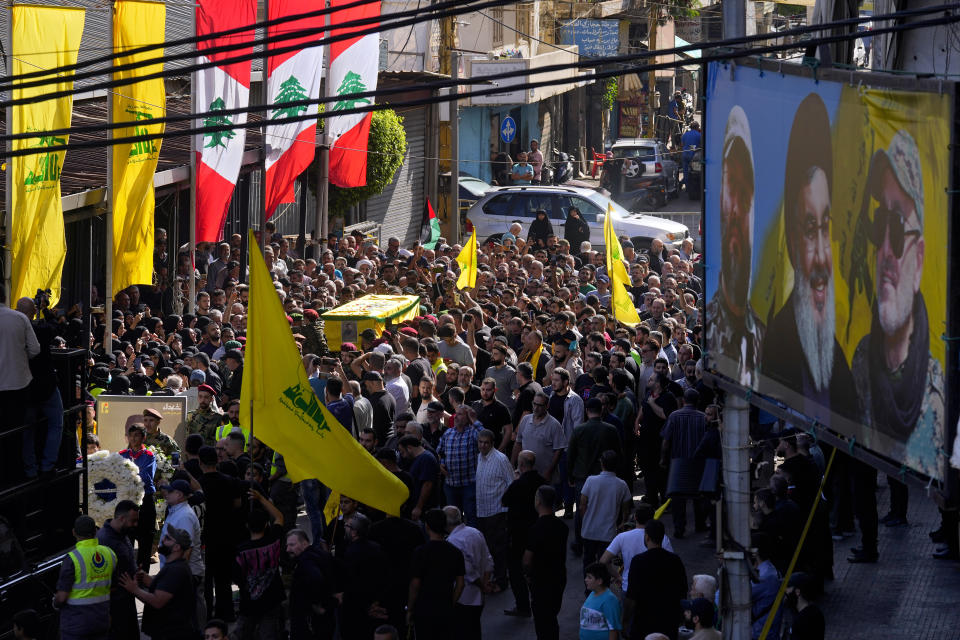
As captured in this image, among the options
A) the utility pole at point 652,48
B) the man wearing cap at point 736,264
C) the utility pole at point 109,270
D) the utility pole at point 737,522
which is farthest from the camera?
the utility pole at point 652,48

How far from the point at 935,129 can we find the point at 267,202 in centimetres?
1705

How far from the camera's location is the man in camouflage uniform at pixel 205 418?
45.8 ft

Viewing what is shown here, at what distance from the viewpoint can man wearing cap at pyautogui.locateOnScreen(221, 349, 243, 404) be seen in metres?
15.3

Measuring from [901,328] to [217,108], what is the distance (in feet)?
46.8

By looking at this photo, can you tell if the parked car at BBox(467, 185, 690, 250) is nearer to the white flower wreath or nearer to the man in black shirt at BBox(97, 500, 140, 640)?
the white flower wreath

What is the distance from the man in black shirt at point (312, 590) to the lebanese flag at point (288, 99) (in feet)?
39.8

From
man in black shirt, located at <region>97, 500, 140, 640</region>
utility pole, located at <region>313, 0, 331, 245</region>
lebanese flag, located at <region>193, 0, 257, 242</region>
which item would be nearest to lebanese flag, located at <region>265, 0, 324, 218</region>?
lebanese flag, located at <region>193, 0, 257, 242</region>

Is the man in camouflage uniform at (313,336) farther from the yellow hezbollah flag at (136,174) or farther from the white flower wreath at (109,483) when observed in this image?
the white flower wreath at (109,483)

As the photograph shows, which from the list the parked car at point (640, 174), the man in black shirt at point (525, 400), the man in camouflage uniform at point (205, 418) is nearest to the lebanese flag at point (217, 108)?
the man in camouflage uniform at point (205, 418)

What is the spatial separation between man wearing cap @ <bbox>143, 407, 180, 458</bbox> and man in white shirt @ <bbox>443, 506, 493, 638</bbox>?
3.62m

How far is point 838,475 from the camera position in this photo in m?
14.4

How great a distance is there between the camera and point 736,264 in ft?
30.2

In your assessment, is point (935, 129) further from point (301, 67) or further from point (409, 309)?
point (301, 67)

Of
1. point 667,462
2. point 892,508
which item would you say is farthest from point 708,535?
point 892,508
